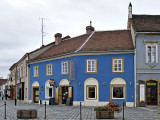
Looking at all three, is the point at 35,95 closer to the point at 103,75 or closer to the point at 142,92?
the point at 103,75

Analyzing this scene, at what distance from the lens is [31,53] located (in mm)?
37656

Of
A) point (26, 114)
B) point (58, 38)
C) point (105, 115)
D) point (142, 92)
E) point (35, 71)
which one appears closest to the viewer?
point (105, 115)

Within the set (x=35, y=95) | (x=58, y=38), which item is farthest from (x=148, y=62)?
(x=35, y=95)

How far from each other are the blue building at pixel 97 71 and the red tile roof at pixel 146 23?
76.2 inches

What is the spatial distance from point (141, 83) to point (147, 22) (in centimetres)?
725

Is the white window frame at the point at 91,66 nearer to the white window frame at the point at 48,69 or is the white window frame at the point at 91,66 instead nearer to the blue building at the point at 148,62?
the blue building at the point at 148,62

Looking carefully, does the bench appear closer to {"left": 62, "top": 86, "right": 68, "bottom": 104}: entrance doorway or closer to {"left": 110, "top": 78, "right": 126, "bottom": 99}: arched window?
{"left": 110, "top": 78, "right": 126, "bottom": 99}: arched window

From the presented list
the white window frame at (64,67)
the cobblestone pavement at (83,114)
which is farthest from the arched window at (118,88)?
the white window frame at (64,67)

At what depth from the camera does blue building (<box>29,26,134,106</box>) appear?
1113 inches

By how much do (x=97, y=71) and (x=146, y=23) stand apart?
304 inches

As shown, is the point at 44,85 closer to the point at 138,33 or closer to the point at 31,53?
the point at 31,53

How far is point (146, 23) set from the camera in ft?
97.3

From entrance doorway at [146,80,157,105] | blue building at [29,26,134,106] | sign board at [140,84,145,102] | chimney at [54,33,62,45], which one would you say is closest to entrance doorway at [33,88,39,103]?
blue building at [29,26,134,106]

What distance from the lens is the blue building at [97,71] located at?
92.8ft
